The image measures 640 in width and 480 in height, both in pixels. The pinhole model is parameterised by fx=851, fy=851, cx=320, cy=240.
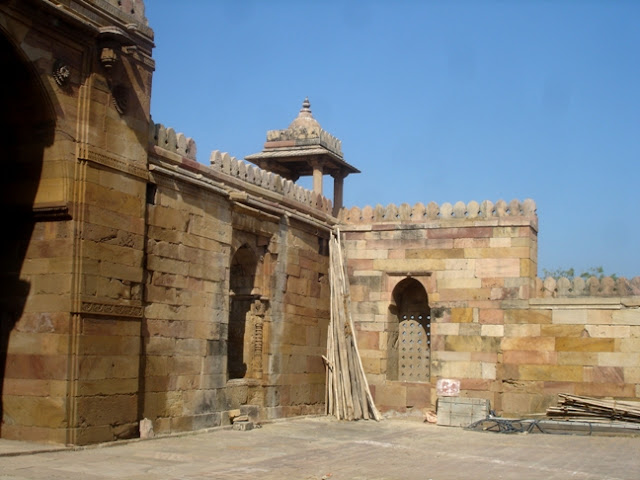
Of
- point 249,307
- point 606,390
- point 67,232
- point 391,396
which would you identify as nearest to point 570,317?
point 606,390

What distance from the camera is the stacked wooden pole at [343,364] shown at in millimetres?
15969

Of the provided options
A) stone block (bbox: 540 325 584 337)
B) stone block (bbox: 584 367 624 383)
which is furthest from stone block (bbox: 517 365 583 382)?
stone block (bbox: 540 325 584 337)

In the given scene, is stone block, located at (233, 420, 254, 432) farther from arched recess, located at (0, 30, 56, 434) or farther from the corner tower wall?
the corner tower wall

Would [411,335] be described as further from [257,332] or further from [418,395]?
[257,332]

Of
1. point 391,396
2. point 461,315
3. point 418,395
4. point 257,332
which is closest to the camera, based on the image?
point 257,332

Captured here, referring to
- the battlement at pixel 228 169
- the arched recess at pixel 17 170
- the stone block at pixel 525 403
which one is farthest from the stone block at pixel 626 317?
the arched recess at pixel 17 170

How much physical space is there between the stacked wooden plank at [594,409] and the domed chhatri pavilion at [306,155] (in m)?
6.29

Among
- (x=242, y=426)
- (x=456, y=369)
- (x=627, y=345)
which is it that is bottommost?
(x=242, y=426)

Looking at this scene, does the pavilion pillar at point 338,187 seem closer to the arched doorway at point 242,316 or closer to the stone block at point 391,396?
the stone block at point 391,396

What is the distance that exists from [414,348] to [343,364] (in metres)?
1.94

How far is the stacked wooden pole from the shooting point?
1597 cm

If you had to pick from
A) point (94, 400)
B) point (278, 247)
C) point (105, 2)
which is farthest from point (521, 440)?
point (105, 2)

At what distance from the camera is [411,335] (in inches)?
690

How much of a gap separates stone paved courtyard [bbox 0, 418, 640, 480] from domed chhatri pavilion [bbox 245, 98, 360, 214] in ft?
21.6
